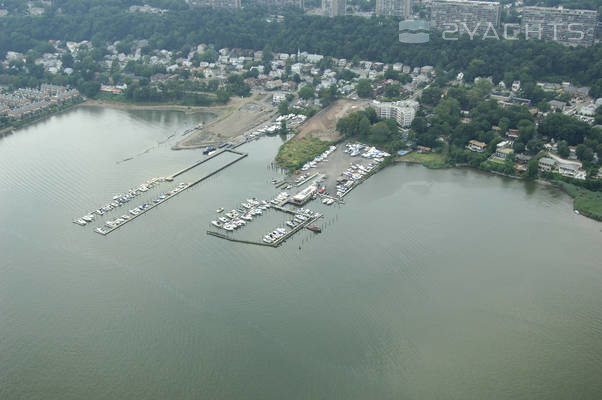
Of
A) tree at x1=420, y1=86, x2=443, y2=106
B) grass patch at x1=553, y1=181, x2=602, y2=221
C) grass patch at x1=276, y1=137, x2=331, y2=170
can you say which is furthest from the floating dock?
tree at x1=420, y1=86, x2=443, y2=106

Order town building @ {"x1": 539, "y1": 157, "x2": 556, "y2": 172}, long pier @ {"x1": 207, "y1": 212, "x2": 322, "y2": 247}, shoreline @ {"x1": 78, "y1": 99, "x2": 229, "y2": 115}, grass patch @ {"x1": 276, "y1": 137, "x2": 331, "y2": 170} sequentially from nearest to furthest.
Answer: long pier @ {"x1": 207, "y1": 212, "x2": 322, "y2": 247} < town building @ {"x1": 539, "y1": 157, "x2": 556, "y2": 172} < grass patch @ {"x1": 276, "y1": 137, "x2": 331, "y2": 170} < shoreline @ {"x1": 78, "y1": 99, "x2": 229, "y2": 115}

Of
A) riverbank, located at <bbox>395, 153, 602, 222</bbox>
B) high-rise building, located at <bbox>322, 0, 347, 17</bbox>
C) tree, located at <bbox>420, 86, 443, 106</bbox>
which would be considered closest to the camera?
riverbank, located at <bbox>395, 153, 602, 222</bbox>

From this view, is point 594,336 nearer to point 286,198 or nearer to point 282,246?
point 282,246

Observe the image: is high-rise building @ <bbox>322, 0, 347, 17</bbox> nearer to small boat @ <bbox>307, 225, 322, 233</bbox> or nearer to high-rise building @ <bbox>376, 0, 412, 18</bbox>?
high-rise building @ <bbox>376, 0, 412, 18</bbox>

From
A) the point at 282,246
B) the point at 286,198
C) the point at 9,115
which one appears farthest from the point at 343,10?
the point at 282,246

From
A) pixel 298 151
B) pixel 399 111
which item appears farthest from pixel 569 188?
pixel 298 151

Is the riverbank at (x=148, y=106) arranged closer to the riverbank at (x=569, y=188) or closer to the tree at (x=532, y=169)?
the riverbank at (x=569, y=188)
